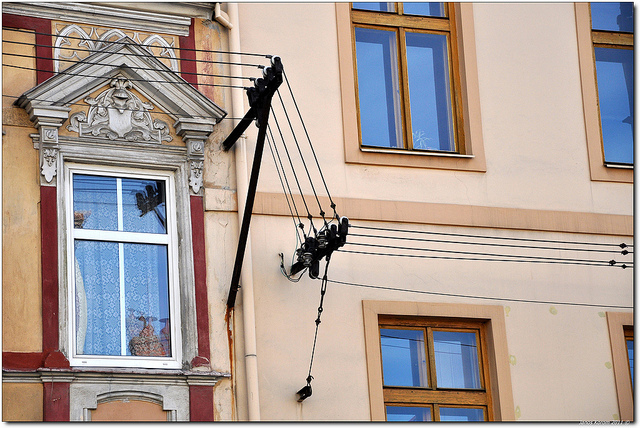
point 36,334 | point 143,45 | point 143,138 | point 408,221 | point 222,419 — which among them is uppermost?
point 143,45

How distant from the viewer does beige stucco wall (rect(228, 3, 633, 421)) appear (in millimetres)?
9742

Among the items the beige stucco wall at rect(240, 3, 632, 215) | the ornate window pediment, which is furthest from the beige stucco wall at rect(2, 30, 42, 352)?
the beige stucco wall at rect(240, 3, 632, 215)

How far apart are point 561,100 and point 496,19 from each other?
1009mm

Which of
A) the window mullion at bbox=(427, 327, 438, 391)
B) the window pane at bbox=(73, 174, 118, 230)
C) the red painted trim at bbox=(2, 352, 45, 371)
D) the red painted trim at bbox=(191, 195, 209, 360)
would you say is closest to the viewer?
the red painted trim at bbox=(2, 352, 45, 371)

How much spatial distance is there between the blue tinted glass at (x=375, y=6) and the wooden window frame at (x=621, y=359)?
11.6 ft

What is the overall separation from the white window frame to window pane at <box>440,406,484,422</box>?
7.67 feet

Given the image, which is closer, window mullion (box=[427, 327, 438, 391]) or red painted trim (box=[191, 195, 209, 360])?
red painted trim (box=[191, 195, 209, 360])

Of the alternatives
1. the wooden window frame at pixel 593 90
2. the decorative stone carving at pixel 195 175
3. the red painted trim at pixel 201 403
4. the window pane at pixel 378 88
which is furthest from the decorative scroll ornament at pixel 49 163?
the wooden window frame at pixel 593 90

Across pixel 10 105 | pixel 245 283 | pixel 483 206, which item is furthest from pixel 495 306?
pixel 10 105

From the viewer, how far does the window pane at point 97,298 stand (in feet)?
30.3

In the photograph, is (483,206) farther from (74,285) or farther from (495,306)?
(74,285)

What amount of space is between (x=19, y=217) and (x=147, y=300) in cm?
120

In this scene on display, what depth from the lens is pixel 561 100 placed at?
11359 millimetres

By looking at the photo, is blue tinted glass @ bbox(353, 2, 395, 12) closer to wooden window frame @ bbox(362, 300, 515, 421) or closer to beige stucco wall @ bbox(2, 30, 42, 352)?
wooden window frame @ bbox(362, 300, 515, 421)
